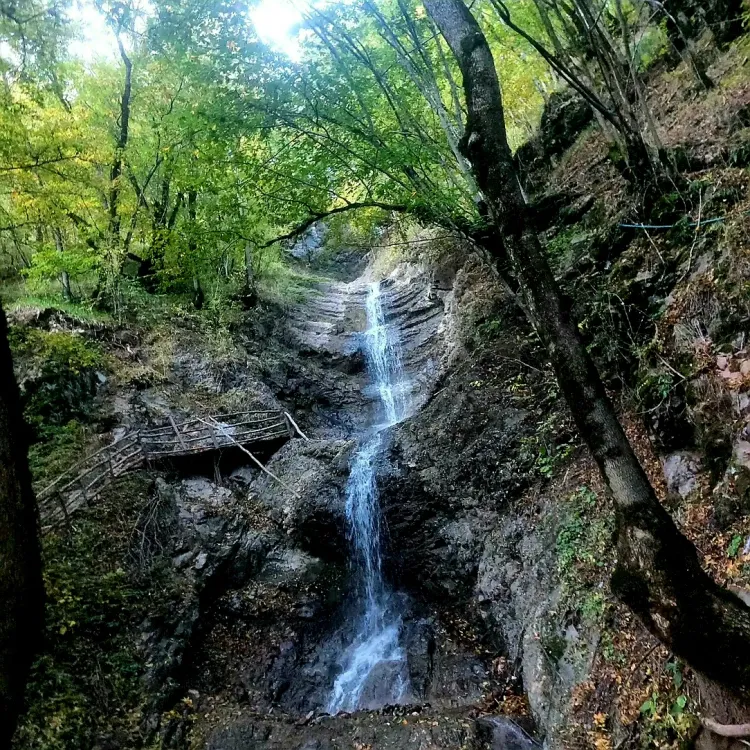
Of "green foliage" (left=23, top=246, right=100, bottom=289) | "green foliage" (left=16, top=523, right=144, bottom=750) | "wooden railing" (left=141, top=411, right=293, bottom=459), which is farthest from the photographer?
"green foliage" (left=23, top=246, right=100, bottom=289)

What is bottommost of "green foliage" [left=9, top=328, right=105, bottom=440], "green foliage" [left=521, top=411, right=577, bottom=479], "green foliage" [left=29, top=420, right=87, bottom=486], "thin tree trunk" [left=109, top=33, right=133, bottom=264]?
"green foliage" [left=521, top=411, right=577, bottom=479]

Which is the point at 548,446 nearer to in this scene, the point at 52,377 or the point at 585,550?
the point at 585,550

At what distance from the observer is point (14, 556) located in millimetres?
5211

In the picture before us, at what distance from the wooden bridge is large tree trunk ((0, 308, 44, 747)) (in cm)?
250

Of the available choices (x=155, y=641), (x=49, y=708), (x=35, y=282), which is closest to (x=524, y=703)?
(x=155, y=641)

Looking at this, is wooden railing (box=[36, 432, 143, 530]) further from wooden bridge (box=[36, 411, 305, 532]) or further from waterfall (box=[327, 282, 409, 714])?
waterfall (box=[327, 282, 409, 714])

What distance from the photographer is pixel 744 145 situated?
21.2 feet

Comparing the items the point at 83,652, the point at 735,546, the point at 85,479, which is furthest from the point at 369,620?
the point at 735,546

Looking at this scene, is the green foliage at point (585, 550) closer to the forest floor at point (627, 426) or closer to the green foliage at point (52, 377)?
the forest floor at point (627, 426)

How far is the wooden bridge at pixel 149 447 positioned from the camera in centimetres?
815

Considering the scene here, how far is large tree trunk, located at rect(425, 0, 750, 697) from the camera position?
3148 millimetres

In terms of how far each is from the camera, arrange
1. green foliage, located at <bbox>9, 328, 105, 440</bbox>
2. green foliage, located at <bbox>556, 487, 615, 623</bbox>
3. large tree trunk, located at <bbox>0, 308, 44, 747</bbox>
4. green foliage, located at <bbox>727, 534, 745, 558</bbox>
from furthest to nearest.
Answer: green foliage, located at <bbox>9, 328, 105, 440</bbox> < green foliage, located at <bbox>556, 487, 615, 623</bbox> < large tree trunk, located at <bbox>0, 308, 44, 747</bbox> < green foliage, located at <bbox>727, 534, 745, 558</bbox>

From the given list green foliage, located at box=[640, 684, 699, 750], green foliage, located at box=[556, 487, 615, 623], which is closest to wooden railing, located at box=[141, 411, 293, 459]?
green foliage, located at box=[556, 487, 615, 623]

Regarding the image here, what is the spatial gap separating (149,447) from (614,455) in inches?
382
